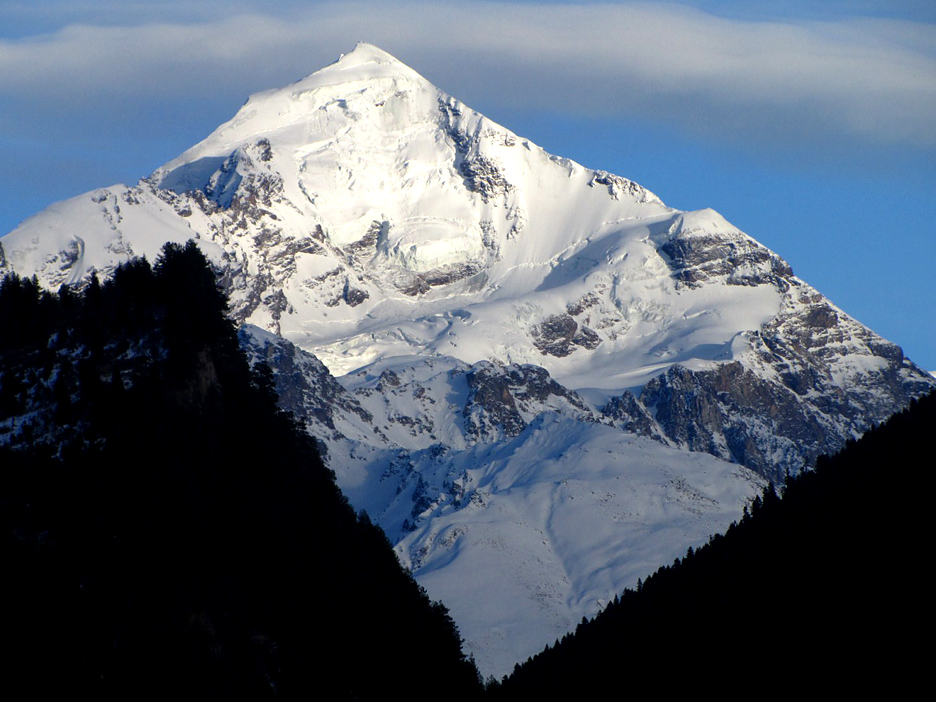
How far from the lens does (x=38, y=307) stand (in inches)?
4626

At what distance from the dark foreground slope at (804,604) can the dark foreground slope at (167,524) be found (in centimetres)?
1911

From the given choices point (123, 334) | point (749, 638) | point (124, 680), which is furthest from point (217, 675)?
point (749, 638)

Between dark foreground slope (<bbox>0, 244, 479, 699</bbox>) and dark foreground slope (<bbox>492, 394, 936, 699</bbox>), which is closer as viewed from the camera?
dark foreground slope (<bbox>0, 244, 479, 699</bbox>)

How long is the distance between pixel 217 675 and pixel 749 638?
44.1 metres

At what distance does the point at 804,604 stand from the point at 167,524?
1861 inches

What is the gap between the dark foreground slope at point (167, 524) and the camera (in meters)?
91.2

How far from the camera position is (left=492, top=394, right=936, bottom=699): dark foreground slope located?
11212cm

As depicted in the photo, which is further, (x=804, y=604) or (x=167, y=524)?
(x=804, y=604)

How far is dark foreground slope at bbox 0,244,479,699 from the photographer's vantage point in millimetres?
91188

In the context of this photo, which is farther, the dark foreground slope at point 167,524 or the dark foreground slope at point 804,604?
the dark foreground slope at point 804,604

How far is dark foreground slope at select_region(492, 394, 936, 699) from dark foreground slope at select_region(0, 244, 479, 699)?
19106 millimetres

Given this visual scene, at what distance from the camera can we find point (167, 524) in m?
96.7

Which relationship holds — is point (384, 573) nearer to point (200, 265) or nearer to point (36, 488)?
point (200, 265)

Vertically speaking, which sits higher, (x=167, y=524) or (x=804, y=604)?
(x=167, y=524)
